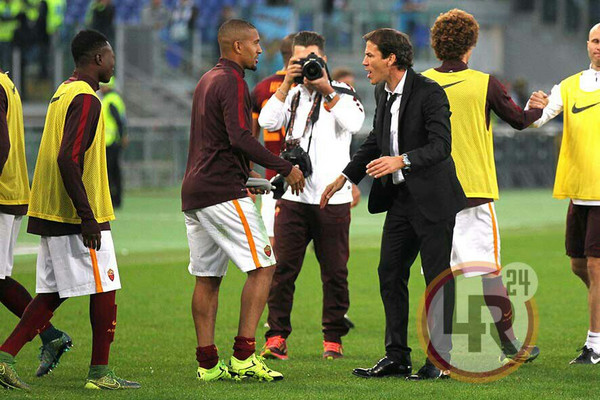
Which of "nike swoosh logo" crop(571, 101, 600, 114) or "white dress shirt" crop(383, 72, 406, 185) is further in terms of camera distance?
"nike swoosh logo" crop(571, 101, 600, 114)

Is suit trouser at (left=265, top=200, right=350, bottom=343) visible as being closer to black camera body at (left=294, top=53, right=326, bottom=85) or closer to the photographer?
the photographer

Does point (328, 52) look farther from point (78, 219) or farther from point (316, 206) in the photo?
point (78, 219)

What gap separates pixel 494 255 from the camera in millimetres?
8547

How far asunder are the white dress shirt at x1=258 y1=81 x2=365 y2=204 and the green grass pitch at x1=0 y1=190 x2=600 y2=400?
117 centimetres

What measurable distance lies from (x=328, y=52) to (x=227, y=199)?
1163 inches

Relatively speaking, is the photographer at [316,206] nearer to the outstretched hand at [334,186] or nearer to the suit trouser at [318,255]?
the suit trouser at [318,255]

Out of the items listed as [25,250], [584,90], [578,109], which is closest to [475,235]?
[578,109]

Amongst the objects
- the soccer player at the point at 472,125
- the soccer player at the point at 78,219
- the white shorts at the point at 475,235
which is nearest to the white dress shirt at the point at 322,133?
the soccer player at the point at 472,125

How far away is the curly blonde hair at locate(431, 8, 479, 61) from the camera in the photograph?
27.0 ft

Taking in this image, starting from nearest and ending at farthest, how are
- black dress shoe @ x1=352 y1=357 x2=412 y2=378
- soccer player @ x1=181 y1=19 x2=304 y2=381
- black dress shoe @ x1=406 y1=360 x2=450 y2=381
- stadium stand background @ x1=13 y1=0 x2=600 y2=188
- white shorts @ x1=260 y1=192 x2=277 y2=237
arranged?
soccer player @ x1=181 y1=19 x2=304 y2=381, black dress shoe @ x1=406 y1=360 x2=450 y2=381, black dress shoe @ x1=352 y1=357 x2=412 y2=378, white shorts @ x1=260 y1=192 x2=277 y2=237, stadium stand background @ x1=13 y1=0 x2=600 y2=188

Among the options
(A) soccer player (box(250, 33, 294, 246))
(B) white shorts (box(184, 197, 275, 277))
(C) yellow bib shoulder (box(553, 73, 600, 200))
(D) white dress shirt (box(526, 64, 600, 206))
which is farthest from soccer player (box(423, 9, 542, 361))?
(B) white shorts (box(184, 197, 275, 277))

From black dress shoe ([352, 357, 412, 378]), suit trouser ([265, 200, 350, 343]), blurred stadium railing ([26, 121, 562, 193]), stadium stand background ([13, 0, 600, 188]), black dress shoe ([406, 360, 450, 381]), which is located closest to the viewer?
black dress shoe ([406, 360, 450, 381])

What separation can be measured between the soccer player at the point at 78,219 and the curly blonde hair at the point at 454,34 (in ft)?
7.36

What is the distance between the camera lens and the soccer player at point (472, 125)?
324 inches
